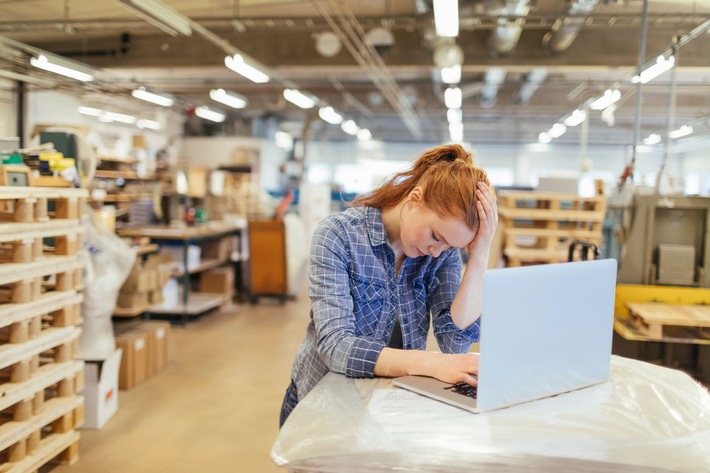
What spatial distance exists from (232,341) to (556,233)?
3487 mm

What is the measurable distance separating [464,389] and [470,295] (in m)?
0.37

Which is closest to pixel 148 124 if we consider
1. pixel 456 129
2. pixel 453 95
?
pixel 456 129

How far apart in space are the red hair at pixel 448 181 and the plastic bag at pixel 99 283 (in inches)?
120

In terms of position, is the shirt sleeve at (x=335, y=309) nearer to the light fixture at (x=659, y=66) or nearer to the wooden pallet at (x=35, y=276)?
the wooden pallet at (x=35, y=276)

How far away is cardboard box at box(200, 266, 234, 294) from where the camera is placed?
7.96m

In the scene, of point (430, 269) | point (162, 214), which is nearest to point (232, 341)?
point (162, 214)

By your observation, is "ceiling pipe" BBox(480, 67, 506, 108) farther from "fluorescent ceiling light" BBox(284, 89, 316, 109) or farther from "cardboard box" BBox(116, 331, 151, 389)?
"cardboard box" BBox(116, 331, 151, 389)

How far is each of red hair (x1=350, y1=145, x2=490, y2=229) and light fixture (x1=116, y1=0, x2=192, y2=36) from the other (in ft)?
13.1

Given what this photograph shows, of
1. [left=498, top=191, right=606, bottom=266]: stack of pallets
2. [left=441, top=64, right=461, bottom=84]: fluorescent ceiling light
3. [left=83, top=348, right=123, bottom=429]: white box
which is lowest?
[left=83, top=348, right=123, bottom=429]: white box

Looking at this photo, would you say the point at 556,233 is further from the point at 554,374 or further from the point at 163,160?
the point at 163,160

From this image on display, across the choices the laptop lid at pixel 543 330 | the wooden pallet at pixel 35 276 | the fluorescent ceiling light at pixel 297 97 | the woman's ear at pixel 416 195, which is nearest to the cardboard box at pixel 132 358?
the wooden pallet at pixel 35 276

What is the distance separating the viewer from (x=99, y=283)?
4.07 metres

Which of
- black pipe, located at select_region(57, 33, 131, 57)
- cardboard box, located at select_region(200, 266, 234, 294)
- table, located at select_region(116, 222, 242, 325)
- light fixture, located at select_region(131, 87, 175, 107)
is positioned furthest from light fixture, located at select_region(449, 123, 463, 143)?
table, located at select_region(116, 222, 242, 325)

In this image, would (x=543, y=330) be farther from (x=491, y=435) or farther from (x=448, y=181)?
(x=448, y=181)
